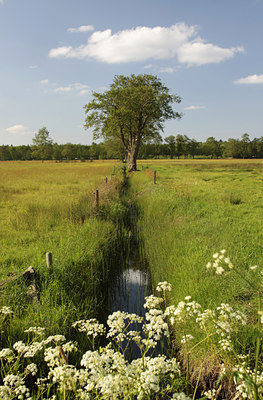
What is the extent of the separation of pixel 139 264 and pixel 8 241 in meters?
4.19

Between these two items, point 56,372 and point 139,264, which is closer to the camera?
point 56,372

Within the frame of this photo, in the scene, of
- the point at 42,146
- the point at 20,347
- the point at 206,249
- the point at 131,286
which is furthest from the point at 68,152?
the point at 20,347

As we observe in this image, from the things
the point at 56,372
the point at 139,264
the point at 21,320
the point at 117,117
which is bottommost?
the point at 139,264

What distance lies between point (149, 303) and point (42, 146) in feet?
313

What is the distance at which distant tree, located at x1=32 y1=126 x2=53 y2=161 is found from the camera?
292ft

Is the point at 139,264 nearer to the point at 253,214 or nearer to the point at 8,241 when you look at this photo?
the point at 8,241

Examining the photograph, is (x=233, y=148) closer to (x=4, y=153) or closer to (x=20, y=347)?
(x=4, y=153)

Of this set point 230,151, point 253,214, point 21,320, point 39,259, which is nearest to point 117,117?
point 253,214

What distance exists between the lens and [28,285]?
4781mm

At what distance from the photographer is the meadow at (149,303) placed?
195 centimetres

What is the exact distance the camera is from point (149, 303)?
2629mm

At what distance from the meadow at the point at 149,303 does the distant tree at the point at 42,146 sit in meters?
82.9

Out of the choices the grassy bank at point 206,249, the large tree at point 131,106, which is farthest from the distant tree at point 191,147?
the grassy bank at point 206,249

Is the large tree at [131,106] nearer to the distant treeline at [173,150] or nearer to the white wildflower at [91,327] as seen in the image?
the white wildflower at [91,327]
